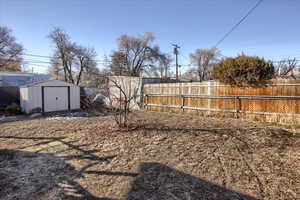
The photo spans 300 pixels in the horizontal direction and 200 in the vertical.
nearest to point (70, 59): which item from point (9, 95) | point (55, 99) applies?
point (9, 95)

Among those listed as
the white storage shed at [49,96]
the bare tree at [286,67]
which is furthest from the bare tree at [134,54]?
the bare tree at [286,67]

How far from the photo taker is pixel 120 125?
15.4 feet

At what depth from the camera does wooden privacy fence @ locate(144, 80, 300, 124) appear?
16.4ft

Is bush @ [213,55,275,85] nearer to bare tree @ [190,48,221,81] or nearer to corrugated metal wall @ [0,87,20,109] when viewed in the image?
corrugated metal wall @ [0,87,20,109]

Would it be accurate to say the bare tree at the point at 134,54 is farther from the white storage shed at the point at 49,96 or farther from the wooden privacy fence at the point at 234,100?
the wooden privacy fence at the point at 234,100

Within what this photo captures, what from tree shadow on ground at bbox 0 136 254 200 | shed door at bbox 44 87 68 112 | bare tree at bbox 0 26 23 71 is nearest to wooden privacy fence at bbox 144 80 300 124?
tree shadow on ground at bbox 0 136 254 200

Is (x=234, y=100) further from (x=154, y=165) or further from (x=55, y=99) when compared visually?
(x=55, y=99)

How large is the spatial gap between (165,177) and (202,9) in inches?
362

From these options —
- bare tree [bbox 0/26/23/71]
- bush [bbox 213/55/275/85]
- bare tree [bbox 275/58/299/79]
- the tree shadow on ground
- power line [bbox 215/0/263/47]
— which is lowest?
the tree shadow on ground

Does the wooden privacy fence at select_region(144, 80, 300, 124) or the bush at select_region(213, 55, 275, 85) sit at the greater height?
the bush at select_region(213, 55, 275, 85)

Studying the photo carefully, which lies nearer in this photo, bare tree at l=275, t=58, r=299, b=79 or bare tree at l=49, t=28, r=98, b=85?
bare tree at l=275, t=58, r=299, b=79

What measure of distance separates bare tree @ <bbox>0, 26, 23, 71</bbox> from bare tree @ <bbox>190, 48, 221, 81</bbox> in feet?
82.4

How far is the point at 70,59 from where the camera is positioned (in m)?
20.9

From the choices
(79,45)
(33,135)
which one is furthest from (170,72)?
(33,135)
